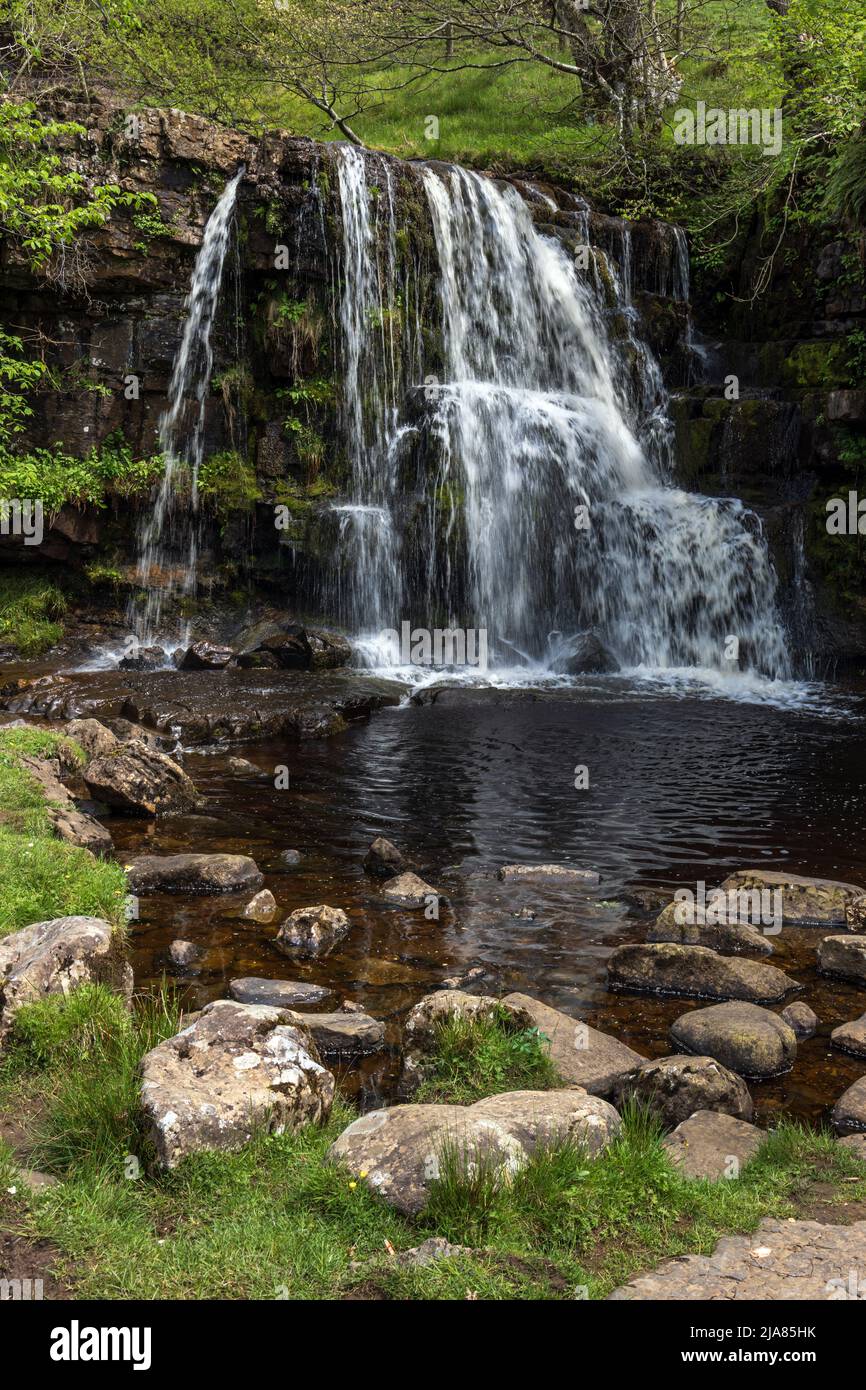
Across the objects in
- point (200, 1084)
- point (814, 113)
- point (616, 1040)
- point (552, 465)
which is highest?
point (814, 113)

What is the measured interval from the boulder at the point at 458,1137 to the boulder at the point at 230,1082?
1.08 feet

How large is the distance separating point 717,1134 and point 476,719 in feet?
33.7

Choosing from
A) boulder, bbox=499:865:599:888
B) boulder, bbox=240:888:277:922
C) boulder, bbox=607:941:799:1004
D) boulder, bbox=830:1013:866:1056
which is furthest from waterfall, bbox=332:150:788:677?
boulder, bbox=830:1013:866:1056

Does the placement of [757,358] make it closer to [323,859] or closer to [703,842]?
[703,842]

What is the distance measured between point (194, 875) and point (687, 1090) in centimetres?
466

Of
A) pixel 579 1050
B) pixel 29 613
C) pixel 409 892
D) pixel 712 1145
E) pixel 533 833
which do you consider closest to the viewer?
pixel 712 1145

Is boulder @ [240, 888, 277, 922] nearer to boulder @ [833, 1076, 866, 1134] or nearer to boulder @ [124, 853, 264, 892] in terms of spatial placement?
boulder @ [124, 853, 264, 892]

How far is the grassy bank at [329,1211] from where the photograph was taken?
3480 mm

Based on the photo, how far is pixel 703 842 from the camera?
1004 centimetres

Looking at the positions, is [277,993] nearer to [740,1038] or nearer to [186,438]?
[740,1038]

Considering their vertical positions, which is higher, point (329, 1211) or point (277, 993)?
point (329, 1211)

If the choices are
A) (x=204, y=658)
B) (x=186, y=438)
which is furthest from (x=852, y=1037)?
(x=186, y=438)

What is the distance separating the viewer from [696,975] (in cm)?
694

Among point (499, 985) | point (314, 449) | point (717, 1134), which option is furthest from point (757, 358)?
point (717, 1134)
